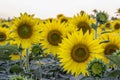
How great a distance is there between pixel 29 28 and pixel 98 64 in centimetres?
203

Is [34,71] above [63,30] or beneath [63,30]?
beneath

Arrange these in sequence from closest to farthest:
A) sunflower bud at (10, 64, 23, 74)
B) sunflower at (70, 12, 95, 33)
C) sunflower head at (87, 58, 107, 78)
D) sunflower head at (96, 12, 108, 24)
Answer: sunflower head at (87, 58, 107, 78) → sunflower bud at (10, 64, 23, 74) → sunflower head at (96, 12, 108, 24) → sunflower at (70, 12, 95, 33)

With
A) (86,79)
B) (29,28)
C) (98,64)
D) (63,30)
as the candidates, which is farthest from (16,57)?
(98,64)

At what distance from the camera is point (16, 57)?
645 cm

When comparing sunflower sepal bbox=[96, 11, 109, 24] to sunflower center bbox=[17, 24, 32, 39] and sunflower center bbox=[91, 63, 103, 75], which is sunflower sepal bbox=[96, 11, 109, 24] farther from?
sunflower center bbox=[91, 63, 103, 75]

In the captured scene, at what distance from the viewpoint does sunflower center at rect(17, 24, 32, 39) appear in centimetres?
493

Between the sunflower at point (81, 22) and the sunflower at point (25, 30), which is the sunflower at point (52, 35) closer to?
the sunflower at point (25, 30)

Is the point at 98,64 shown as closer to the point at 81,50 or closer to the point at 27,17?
the point at 81,50

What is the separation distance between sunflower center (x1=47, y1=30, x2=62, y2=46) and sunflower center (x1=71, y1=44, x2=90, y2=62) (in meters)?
1.10

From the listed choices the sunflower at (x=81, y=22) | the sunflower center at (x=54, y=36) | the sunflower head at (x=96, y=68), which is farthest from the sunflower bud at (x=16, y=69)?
the sunflower head at (x=96, y=68)

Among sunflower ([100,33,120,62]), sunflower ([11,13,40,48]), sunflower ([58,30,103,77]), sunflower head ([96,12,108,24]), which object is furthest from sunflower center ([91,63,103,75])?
sunflower ([11,13,40,48])

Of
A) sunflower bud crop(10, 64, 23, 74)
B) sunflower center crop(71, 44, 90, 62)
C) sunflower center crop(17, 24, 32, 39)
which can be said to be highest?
sunflower center crop(17, 24, 32, 39)

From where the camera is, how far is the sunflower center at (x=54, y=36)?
4668 mm

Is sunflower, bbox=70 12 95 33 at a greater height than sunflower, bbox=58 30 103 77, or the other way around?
sunflower, bbox=70 12 95 33
